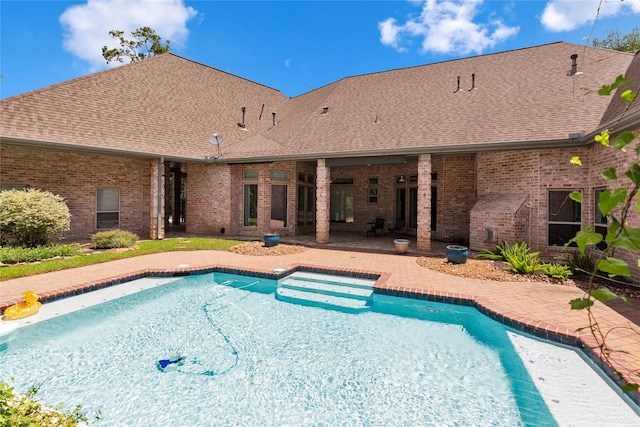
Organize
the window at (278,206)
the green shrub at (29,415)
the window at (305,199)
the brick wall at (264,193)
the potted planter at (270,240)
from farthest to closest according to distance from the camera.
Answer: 1. the window at (305,199)
2. the window at (278,206)
3. the brick wall at (264,193)
4. the potted planter at (270,240)
5. the green shrub at (29,415)

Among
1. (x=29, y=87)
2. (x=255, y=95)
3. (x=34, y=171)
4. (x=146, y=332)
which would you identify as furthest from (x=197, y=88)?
(x=146, y=332)

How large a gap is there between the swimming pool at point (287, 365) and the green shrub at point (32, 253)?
4808 mm

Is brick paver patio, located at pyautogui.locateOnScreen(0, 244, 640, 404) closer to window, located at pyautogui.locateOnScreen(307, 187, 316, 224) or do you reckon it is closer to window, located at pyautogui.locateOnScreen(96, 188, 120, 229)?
window, located at pyautogui.locateOnScreen(96, 188, 120, 229)

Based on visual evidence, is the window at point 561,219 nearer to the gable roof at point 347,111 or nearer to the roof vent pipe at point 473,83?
the gable roof at point 347,111

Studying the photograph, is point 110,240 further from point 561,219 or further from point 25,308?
point 561,219

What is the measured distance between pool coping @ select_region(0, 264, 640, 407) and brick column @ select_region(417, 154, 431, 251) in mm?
4218

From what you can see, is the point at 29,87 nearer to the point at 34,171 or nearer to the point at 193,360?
the point at 34,171

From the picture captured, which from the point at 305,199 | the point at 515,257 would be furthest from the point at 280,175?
the point at 515,257

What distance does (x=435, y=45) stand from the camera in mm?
23594

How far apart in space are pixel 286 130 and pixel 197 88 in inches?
256

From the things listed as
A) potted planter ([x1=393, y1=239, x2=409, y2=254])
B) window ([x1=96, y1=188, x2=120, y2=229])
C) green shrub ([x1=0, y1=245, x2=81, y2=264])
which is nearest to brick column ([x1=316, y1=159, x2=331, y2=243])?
potted planter ([x1=393, y1=239, x2=409, y2=254])

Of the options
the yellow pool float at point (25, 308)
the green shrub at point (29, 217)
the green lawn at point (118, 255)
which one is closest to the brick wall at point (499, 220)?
the green lawn at point (118, 255)

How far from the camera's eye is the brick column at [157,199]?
14812 millimetres

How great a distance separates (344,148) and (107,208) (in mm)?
11341
